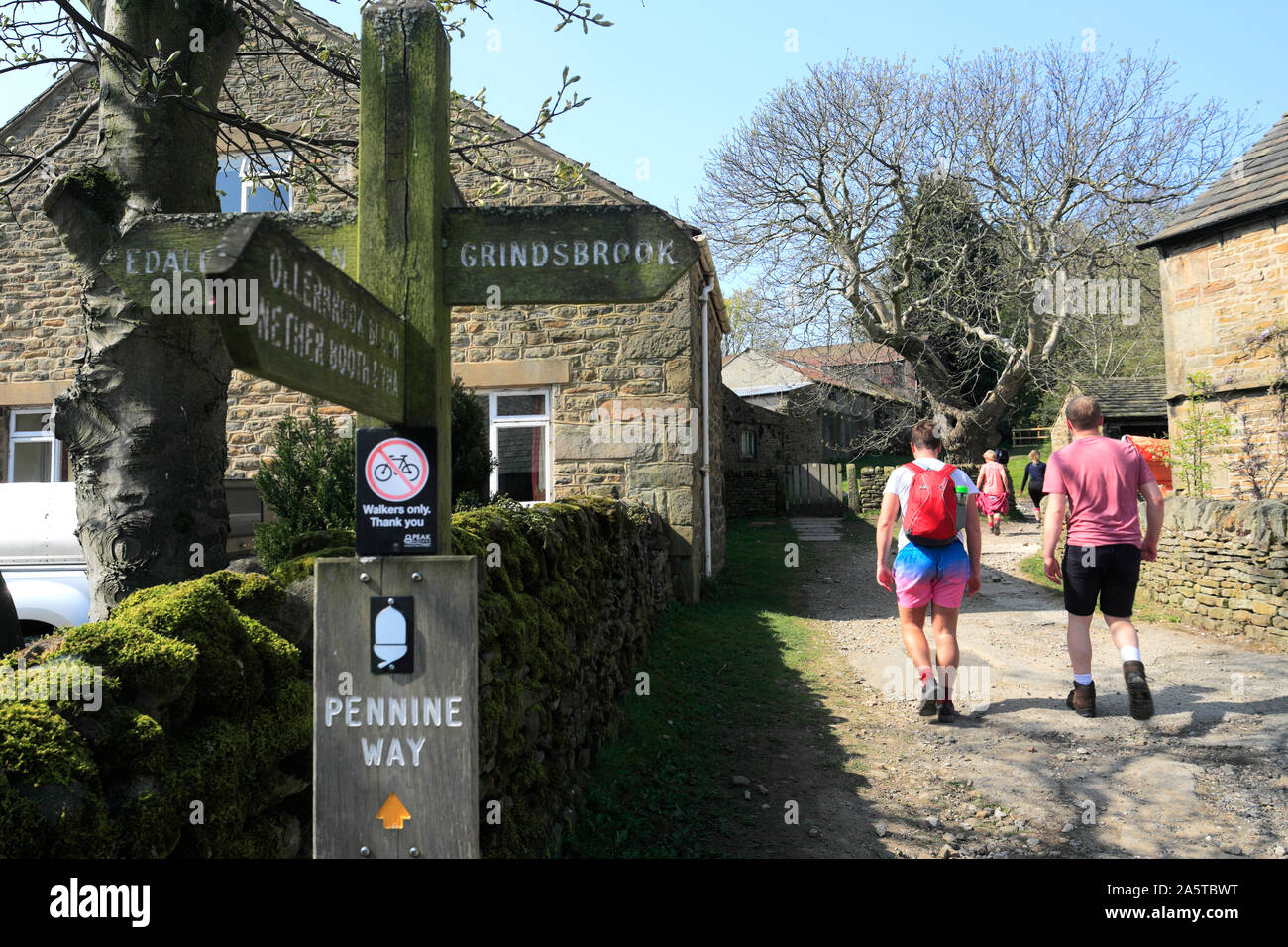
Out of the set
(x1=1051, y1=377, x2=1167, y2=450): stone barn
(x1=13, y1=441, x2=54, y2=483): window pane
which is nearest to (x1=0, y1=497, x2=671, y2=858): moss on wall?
(x1=13, y1=441, x2=54, y2=483): window pane

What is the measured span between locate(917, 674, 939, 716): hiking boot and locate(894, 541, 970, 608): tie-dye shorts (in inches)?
22.8

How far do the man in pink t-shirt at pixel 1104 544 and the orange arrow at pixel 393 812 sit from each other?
4.66 m

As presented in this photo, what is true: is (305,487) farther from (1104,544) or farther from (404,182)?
(1104,544)

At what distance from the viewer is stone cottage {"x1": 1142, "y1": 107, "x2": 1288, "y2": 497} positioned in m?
12.2

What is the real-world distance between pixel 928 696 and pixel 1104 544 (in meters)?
1.52

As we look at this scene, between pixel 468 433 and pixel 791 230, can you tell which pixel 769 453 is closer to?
pixel 791 230

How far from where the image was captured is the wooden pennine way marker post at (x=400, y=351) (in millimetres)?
1969

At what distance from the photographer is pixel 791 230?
73.4 ft

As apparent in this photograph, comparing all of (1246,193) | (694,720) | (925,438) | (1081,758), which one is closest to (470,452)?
(694,720)

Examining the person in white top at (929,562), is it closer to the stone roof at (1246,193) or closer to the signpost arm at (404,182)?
the signpost arm at (404,182)

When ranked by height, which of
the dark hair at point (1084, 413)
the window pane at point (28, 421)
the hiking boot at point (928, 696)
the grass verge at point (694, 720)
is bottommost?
the grass verge at point (694, 720)

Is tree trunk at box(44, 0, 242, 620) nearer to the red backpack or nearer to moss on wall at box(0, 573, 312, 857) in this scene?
moss on wall at box(0, 573, 312, 857)

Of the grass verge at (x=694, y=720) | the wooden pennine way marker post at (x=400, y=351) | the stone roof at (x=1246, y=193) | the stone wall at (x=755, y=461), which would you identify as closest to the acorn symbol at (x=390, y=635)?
the wooden pennine way marker post at (x=400, y=351)
